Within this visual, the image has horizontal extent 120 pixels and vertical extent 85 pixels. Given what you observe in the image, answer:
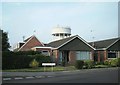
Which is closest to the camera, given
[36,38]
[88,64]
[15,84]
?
[15,84]

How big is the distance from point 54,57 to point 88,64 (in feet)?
32.7

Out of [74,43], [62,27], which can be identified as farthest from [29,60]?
[62,27]

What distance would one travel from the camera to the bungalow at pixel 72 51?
4531cm

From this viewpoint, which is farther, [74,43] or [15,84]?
[74,43]

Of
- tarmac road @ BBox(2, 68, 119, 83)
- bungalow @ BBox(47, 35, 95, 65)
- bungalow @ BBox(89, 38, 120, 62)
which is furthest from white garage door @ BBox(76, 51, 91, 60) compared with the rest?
tarmac road @ BBox(2, 68, 119, 83)

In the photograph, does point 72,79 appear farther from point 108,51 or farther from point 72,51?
point 108,51

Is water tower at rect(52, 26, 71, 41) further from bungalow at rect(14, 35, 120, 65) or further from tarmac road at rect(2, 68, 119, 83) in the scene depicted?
tarmac road at rect(2, 68, 119, 83)

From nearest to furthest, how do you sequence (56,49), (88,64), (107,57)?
(88,64) → (56,49) → (107,57)

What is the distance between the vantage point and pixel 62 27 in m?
68.9

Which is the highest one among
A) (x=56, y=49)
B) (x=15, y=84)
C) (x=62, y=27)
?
(x=62, y=27)

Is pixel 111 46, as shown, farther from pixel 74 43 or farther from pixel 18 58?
pixel 18 58

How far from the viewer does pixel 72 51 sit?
45812mm

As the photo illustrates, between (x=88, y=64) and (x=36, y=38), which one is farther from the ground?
(x=36, y=38)

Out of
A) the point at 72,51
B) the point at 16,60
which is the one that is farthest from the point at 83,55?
the point at 16,60
